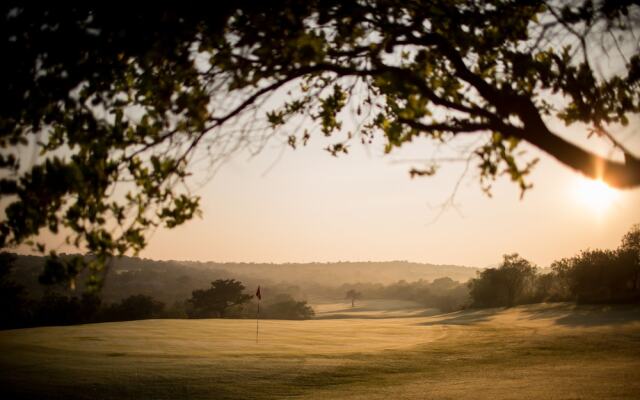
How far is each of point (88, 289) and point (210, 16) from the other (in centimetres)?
349

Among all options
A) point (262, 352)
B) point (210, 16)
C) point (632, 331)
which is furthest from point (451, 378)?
point (632, 331)

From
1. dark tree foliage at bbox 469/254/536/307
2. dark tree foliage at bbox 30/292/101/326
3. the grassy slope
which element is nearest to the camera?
the grassy slope

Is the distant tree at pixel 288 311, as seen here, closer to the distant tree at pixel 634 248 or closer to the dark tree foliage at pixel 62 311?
the dark tree foliage at pixel 62 311

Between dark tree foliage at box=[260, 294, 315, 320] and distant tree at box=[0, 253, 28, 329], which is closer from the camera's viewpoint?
distant tree at box=[0, 253, 28, 329]

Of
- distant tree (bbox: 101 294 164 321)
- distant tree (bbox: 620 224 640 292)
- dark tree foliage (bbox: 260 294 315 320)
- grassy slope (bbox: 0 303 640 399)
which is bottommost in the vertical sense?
dark tree foliage (bbox: 260 294 315 320)

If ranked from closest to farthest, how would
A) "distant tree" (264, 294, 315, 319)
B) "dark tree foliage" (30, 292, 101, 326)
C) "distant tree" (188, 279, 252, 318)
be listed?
"dark tree foliage" (30, 292, 101, 326)
"distant tree" (188, 279, 252, 318)
"distant tree" (264, 294, 315, 319)

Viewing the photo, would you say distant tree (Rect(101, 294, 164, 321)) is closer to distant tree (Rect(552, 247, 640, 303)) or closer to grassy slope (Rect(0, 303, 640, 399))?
grassy slope (Rect(0, 303, 640, 399))

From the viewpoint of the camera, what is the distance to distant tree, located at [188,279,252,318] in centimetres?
7362

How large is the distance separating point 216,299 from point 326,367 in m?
61.2

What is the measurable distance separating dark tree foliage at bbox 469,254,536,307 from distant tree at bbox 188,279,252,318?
41.0m

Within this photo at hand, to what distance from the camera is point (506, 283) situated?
64.0 meters

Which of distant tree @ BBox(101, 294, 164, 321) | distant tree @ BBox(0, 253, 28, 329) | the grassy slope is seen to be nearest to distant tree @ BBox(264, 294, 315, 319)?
distant tree @ BBox(101, 294, 164, 321)

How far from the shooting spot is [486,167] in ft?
17.0

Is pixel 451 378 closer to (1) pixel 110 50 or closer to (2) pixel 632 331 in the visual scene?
(1) pixel 110 50
